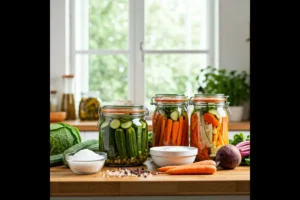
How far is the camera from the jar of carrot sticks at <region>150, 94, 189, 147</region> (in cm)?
173

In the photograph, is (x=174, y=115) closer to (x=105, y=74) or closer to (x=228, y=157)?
(x=228, y=157)

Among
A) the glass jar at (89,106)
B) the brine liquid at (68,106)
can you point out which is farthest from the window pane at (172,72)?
the brine liquid at (68,106)

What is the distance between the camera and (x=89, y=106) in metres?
3.76

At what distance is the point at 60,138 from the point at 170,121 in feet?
1.39

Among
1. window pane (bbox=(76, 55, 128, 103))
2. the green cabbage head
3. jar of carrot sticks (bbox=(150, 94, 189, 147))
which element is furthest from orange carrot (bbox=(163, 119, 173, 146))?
window pane (bbox=(76, 55, 128, 103))

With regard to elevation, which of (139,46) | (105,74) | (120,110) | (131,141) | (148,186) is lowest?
(148,186)

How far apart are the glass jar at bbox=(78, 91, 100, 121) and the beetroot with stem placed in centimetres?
225

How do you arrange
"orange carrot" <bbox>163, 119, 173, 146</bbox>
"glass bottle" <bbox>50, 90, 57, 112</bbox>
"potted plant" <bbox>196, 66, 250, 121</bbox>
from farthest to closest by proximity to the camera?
1. "glass bottle" <bbox>50, 90, 57, 112</bbox>
2. "potted plant" <bbox>196, 66, 250, 121</bbox>
3. "orange carrot" <bbox>163, 119, 173, 146</bbox>

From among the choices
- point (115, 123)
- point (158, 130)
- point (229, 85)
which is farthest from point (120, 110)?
point (229, 85)

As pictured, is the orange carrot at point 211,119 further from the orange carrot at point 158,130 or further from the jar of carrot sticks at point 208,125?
the orange carrot at point 158,130

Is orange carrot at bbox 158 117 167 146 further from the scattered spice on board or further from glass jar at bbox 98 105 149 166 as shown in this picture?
the scattered spice on board
